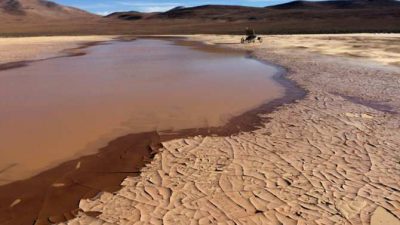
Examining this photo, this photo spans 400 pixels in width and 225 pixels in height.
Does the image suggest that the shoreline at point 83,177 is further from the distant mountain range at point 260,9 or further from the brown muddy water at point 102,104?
the distant mountain range at point 260,9

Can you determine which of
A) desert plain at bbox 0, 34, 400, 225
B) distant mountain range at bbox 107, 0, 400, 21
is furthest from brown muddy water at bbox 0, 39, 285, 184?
distant mountain range at bbox 107, 0, 400, 21

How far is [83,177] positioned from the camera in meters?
5.89

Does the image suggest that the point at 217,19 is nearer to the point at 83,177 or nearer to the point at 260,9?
the point at 260,9

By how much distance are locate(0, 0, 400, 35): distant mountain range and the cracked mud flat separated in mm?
40918

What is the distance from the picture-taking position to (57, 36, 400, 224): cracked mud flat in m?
4.61

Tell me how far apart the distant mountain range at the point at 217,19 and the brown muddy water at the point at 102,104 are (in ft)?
116

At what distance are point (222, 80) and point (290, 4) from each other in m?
110

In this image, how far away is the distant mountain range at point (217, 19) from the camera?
2267 inches

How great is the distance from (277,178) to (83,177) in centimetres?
256

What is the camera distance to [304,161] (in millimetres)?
6109

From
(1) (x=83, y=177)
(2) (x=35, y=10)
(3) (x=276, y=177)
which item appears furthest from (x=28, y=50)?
(2) (x=35, y=10)

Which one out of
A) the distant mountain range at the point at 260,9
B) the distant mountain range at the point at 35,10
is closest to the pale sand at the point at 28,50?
the distant mountain range at the point at 260,9

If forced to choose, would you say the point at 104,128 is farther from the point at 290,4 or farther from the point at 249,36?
the point at 290,4

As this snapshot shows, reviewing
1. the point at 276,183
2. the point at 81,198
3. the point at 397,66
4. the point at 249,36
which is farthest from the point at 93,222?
the point at 249,36
